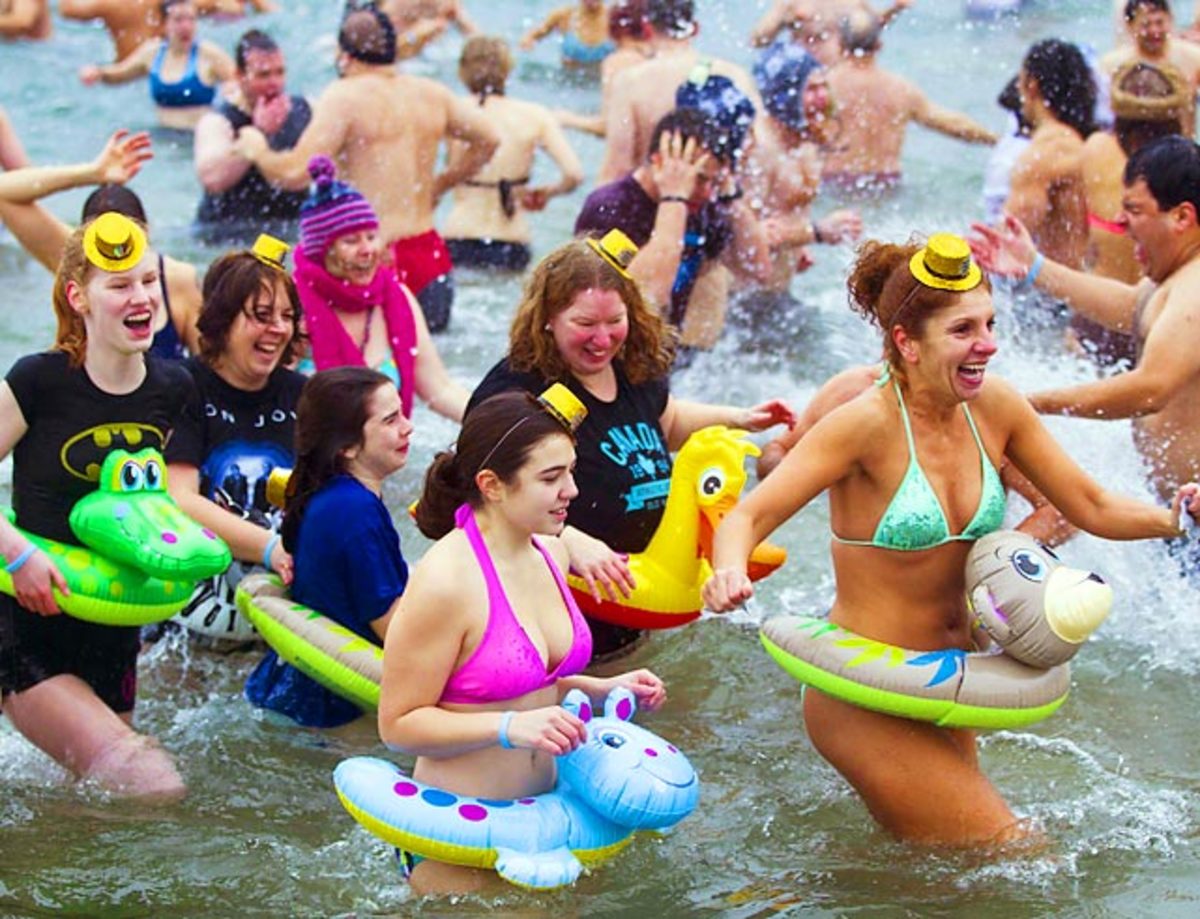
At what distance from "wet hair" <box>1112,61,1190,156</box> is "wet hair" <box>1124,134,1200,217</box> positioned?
1.93 m

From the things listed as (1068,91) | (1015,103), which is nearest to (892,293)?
(1068,91)

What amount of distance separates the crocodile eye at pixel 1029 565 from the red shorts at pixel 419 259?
17.4ft

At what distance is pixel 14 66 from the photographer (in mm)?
17266

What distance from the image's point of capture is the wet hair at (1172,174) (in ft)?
20.4

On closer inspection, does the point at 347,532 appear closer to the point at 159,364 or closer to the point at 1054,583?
the point at 159,364

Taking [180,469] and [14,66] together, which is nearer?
[180,469]

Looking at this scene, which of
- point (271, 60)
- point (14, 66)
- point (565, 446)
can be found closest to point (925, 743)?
point (565, 446)

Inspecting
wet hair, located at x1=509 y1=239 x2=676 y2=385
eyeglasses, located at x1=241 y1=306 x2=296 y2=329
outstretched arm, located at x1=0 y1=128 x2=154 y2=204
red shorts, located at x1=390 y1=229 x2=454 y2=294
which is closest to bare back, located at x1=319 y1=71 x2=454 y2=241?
red shorts, located at x1=390 y1=229 x2=454 y2=294

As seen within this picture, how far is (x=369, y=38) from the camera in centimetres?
958

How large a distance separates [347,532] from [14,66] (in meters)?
13.3

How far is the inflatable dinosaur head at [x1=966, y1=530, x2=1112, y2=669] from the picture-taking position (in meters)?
4.59

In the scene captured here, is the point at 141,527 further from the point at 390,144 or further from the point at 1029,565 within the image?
the point at 390,144

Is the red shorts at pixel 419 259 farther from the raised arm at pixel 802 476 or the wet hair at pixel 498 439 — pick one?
the wet hair at pixel 498 439

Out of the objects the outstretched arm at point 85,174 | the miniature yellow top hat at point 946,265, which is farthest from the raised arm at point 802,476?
the outstretched arm at point 85,174
